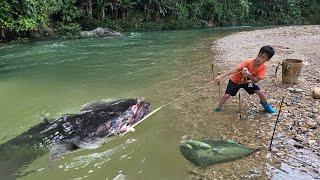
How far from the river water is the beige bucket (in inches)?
87.1

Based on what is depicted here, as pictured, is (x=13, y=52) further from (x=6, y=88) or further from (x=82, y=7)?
(x=82, y=7)

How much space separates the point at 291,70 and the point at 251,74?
95.0 inches

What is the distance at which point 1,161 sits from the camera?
542 centimetres

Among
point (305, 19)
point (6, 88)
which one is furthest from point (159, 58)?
point (305, 19)

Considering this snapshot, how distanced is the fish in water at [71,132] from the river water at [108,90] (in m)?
0.20

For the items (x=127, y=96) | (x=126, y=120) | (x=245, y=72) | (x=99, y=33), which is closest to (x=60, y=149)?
(x=126, y=120)

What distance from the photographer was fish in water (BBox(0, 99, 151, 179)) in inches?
221

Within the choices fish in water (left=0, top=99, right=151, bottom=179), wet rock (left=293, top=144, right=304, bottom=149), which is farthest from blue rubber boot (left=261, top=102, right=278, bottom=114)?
→ fish in water (left=0, top=99, right=151, bottom=179)

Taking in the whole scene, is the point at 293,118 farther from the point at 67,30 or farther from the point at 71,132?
the point at 67,30

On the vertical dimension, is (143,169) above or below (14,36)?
below

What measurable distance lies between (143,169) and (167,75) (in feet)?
19.1

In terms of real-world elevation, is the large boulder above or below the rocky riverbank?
above

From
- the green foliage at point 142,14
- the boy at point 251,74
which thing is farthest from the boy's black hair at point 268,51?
the green foliage at point 142,14

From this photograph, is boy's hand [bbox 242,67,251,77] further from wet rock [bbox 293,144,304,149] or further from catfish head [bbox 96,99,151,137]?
catfish head [bbox 96,99,151,137]
